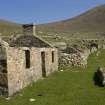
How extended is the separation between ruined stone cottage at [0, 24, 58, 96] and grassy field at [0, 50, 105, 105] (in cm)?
56

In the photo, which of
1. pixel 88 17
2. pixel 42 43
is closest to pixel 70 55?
pixel 42 43

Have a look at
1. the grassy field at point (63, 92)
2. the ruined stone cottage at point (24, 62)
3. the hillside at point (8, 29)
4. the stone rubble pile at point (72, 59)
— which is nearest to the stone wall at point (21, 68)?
the ruined stone cottage at point (24, 62)

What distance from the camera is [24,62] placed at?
20.8 m

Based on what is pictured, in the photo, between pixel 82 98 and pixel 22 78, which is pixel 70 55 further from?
pixel 82 98

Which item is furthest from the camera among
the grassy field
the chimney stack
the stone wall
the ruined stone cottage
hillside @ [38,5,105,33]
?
hillside @ [38,5,105,33]

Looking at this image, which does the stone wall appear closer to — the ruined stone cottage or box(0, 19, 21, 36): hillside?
the ruined stone cottage

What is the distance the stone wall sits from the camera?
18547 mm

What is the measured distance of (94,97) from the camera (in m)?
18.0

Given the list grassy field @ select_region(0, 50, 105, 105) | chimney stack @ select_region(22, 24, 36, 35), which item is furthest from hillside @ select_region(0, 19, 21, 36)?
grassy field @ select_region(0, 50, 105, 105)

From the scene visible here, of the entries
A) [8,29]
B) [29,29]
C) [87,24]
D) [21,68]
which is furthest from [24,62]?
[87,24]

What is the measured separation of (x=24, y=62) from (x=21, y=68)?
0.74 meters

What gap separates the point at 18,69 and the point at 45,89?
1934 mm

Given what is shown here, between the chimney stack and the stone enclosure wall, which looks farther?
the stone enclosure wall

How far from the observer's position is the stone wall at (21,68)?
18547mm
